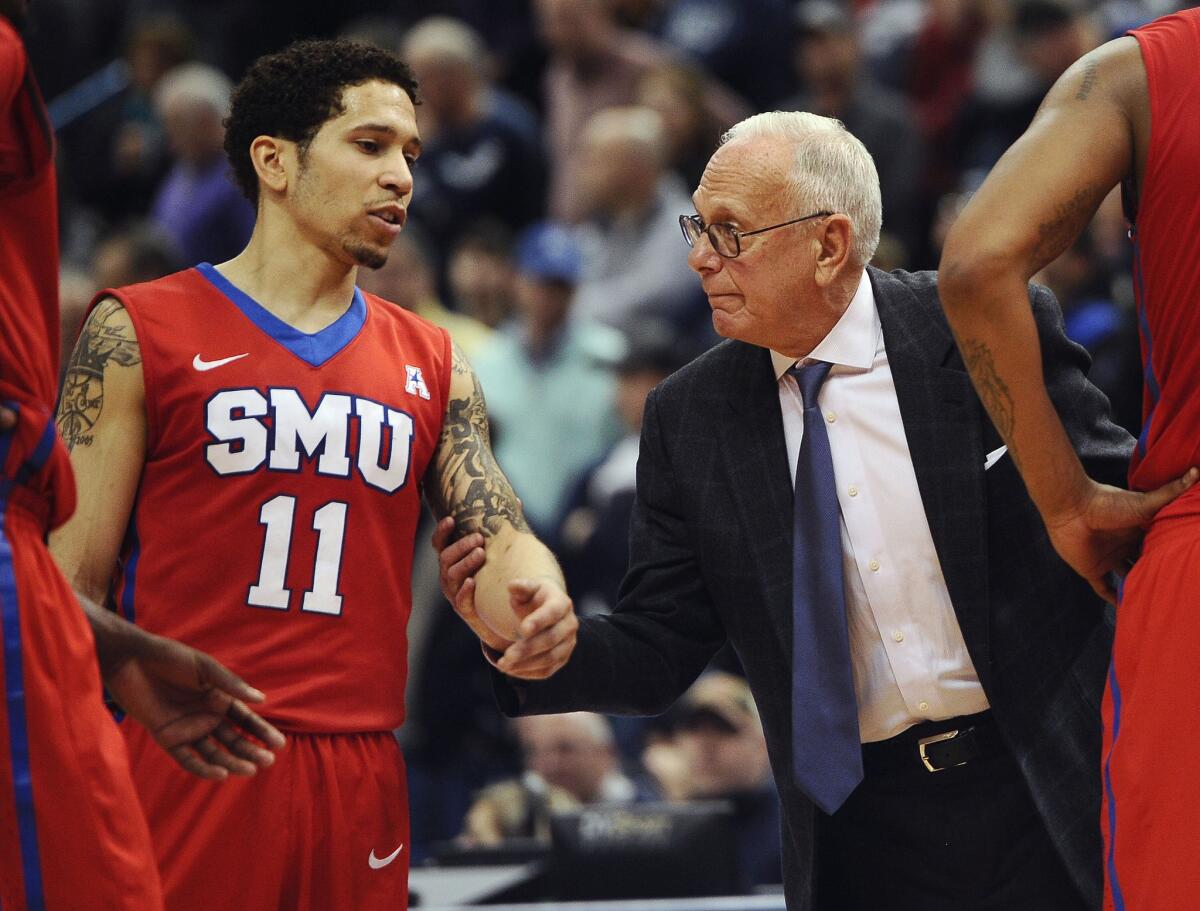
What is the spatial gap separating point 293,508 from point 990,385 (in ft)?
4.86

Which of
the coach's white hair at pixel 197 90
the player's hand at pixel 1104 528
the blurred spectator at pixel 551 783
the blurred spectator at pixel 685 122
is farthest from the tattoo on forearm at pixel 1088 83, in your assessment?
the coach's white hair at pixel 197 90

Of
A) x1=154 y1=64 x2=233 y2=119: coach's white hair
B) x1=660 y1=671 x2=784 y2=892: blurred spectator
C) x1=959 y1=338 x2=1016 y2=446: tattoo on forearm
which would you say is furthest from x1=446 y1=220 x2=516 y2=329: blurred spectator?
x1=959 y1=338 x2=1016 y2=446: tattoo on forearm

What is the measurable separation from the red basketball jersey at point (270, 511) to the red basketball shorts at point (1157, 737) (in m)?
1.57

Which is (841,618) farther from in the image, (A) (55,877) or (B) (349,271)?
(A) (55,877)

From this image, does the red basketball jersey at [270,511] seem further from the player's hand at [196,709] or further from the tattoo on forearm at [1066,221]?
the tattoo on forearm at [1066,221]

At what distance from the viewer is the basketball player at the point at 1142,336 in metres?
3.12

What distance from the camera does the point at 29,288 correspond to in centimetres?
318

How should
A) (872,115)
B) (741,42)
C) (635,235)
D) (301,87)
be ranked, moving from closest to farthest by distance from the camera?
(301,87)
(872,115)
(635,235)
(741,42)

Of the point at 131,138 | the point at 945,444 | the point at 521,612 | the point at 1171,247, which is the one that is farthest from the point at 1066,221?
the point at 131,138

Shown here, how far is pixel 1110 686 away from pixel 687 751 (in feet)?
12.9

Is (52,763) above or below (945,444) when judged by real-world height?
below

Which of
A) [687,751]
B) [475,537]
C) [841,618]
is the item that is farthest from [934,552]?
[687,751]

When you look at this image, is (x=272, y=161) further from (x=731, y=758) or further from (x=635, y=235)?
(x=635, y=235)

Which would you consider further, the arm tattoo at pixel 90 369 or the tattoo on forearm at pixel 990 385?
the arm tattoo at pixel 90 369
